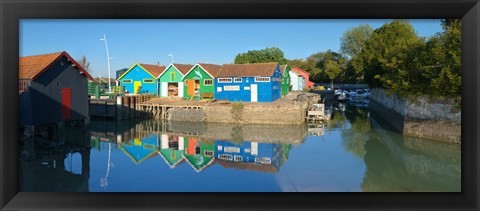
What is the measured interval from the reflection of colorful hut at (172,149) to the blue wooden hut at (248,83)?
7060mm

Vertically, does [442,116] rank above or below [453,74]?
below

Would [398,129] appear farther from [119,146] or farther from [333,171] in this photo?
[119,146]

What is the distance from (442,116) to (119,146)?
1219 cm

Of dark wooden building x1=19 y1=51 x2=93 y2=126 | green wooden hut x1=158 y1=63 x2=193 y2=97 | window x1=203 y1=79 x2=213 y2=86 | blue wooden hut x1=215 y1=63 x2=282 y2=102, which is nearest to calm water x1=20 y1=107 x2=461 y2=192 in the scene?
dark wooden building x1=19 y1=51 x2=93 y2=126

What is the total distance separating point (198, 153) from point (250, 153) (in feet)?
6.08

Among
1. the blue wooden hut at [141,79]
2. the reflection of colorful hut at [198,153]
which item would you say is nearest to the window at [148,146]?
the reflection of colorful hut at [198,153]

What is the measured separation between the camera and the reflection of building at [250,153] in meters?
11.5

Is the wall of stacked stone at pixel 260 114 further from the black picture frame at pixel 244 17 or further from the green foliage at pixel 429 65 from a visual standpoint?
the black picture frame at pixel 244 17

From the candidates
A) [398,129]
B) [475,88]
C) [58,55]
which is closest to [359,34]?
[398,129]

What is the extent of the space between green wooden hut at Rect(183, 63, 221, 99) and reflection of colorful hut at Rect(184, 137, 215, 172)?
849 centimetres

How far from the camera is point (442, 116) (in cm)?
1337

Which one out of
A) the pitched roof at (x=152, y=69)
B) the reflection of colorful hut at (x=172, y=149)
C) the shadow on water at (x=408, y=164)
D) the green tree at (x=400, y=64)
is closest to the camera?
the shadow on water at (x=408, y=164)

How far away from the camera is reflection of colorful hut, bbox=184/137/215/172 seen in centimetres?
1106

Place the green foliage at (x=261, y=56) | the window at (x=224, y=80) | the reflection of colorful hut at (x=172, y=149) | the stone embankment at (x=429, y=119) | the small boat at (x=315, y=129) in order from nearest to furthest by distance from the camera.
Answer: the reflection of colorful hut at (x=172, y=149), the stone embankment at (x=429, y=119), the small boat at (x=315, y=129), the window at (x=224, y=80), the green foliage at (x=261, y=56)
